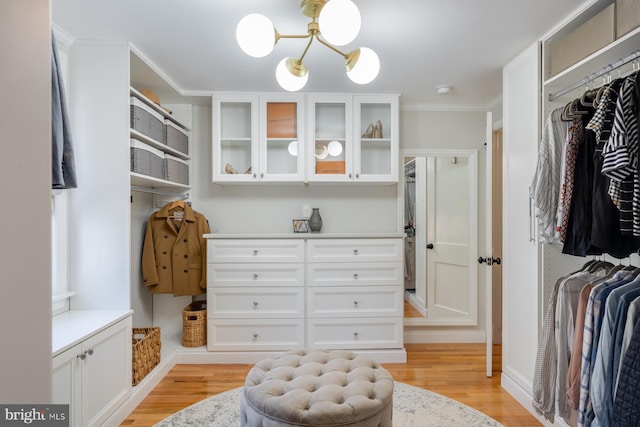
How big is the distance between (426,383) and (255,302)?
5.05 feet

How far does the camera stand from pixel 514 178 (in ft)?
7.77

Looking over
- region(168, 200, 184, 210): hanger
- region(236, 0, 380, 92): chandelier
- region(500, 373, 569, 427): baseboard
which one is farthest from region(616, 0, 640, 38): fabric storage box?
region(168, 200, 184, 210): hanger

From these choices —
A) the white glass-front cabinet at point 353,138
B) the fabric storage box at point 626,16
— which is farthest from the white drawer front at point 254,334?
the fabric storage box at point 626,16

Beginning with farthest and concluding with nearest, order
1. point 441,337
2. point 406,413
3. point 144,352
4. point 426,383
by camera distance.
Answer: point 441,337, point 426,383, point 144,352, point 406,413

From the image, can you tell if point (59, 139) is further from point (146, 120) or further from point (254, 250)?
point (254, 250)

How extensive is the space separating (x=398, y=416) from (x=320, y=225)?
1697 mm

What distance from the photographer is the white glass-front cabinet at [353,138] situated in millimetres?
3018

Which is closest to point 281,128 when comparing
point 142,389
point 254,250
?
point 254,250

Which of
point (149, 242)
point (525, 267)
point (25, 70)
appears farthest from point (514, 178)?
point (149, 242)

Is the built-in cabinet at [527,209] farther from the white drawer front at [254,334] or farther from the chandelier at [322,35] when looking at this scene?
the white drawer front at [254,334]

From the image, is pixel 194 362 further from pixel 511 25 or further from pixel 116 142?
pixel 511 25

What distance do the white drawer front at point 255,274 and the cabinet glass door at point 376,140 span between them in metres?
1.04

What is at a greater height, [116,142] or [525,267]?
[116,142]

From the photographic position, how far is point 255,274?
2.92m
